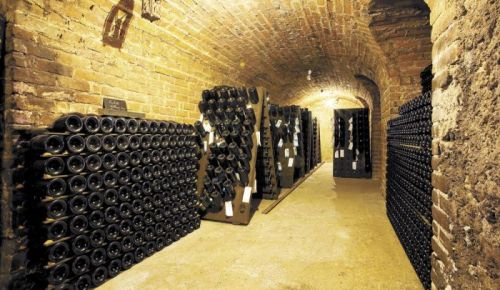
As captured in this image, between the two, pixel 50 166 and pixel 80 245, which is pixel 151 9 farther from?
pixel 80 245

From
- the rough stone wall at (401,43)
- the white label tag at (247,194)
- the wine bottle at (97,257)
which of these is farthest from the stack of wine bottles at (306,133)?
the wine bottle at (97,257)

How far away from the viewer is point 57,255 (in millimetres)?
2211

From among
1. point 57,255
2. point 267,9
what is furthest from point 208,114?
point 57,255

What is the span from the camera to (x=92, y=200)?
2.48 m

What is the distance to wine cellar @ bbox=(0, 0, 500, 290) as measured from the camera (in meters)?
1.43

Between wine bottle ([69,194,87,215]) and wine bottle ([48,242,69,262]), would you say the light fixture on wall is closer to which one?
wine bottle ([69,194,87,215])

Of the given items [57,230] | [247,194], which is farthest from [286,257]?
[57,230]

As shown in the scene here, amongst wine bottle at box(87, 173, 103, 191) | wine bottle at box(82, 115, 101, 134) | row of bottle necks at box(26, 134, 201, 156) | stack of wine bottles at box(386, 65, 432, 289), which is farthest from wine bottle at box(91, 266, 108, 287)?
stack of wine bottles at box(386, 65, 432, 289)

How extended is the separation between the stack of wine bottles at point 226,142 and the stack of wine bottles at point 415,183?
2199 millimetres

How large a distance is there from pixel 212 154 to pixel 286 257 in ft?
7.39

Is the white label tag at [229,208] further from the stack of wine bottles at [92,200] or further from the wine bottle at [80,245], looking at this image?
the wine bottle at [80,245]

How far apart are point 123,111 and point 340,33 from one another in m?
4.24

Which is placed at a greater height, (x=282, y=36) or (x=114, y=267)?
(x=282, y=36)

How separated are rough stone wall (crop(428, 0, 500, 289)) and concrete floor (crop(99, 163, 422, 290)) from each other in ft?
3.05
